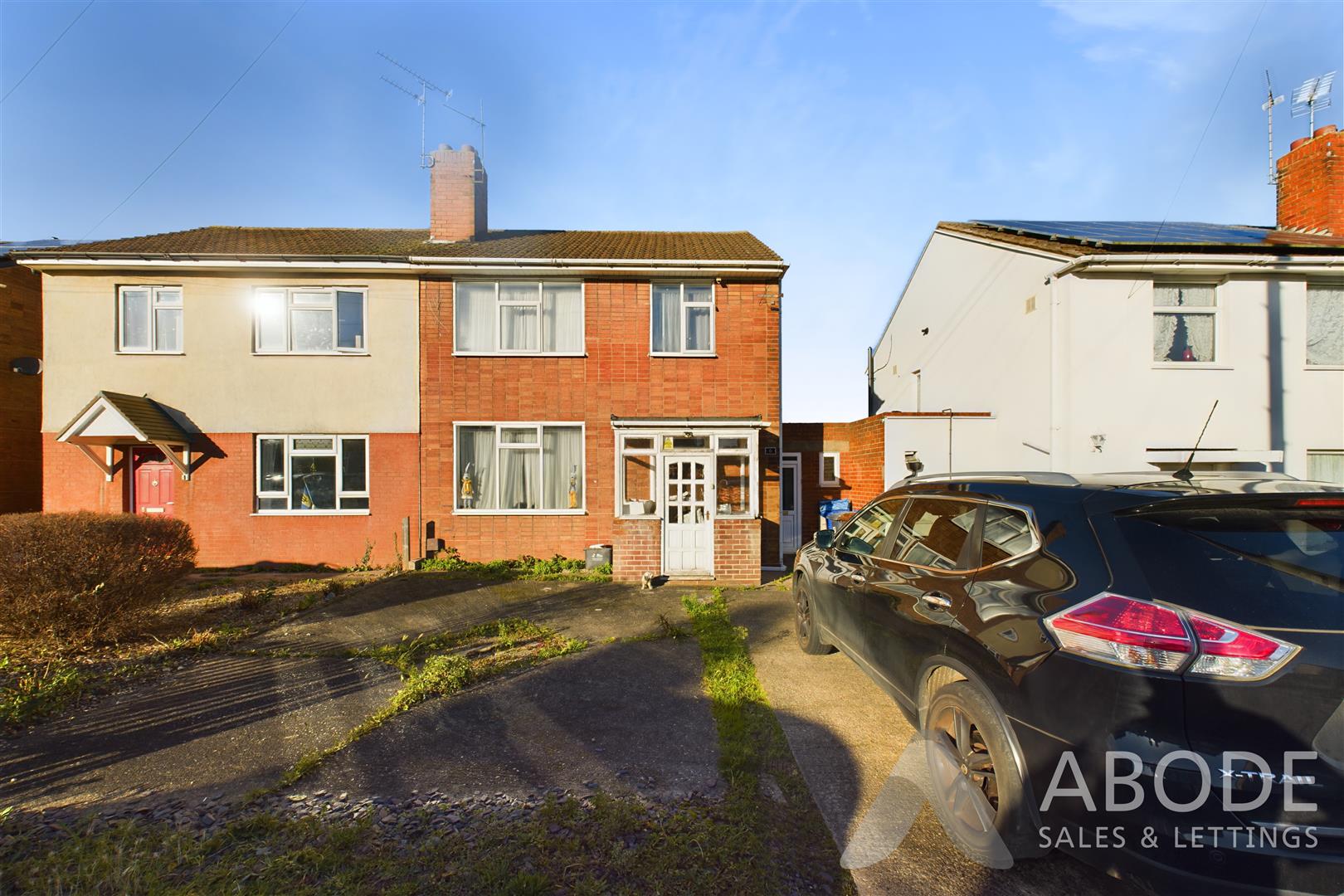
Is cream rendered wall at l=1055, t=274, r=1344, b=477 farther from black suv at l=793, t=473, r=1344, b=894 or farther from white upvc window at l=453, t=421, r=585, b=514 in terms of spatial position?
white upvc window at l=453, t=421, r=585, b=514

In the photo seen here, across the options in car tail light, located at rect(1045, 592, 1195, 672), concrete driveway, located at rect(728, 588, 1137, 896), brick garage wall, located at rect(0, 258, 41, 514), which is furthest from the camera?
brick garage wall, located at rect(0, 258, 41, 514)

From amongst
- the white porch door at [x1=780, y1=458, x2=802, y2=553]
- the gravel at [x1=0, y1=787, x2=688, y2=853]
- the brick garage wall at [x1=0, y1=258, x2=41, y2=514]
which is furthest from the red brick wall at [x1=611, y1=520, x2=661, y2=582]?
the brick garage wall at [x1=0, y1=258, x2=41, y2=514]

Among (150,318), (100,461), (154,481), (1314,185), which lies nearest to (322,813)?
(154,481)

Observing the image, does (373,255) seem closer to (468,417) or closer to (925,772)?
(468,417)

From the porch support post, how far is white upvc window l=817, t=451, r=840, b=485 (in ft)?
46.3

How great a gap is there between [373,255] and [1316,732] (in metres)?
12.8

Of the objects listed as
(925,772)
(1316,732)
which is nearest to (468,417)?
(925,772)

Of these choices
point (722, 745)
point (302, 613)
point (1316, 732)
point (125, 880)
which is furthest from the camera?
point (302, 613)

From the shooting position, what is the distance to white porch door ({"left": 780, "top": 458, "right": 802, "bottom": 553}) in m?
12.5

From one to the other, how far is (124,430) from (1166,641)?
13704 mm

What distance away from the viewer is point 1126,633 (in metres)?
2.12

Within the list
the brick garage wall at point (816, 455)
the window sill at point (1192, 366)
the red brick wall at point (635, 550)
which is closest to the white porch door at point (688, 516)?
the red brick wall at point (635, 550)

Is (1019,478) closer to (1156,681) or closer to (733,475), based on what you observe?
(1156,681)

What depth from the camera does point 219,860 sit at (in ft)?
8.66
